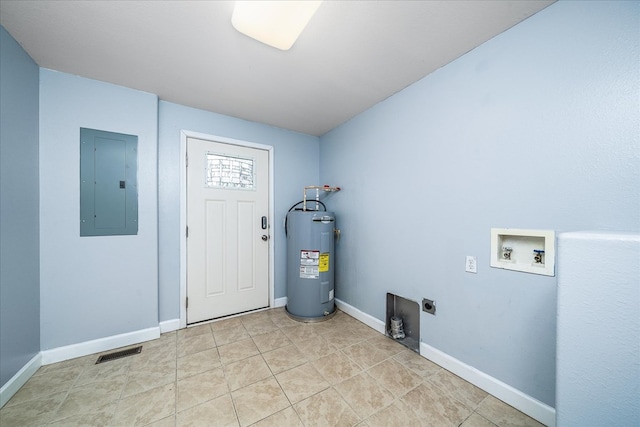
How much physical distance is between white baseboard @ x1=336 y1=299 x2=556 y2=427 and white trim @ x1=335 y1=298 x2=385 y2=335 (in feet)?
1.49

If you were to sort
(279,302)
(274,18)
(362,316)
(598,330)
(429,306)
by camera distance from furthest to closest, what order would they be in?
(279,302) → (362,316) → (429,306) → (274,18) → (598,330)

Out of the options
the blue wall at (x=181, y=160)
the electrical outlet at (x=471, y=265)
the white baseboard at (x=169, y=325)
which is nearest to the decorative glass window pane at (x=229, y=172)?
the blue wall at (x=181, y=160)

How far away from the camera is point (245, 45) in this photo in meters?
1.49

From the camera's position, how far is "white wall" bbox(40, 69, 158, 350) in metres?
1.71

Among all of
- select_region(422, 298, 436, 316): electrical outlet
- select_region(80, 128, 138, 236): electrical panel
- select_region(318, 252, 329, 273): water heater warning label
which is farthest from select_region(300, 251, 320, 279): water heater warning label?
select_region(80, 128, 138, 236): electrical panel

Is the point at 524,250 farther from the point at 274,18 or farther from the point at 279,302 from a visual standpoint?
the point at 279,302

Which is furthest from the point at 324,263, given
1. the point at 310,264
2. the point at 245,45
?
the point at 245,45

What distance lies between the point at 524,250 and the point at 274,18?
1945 mm

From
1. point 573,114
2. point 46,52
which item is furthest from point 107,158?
point 573,114

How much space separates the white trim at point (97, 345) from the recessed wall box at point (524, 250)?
291 cm

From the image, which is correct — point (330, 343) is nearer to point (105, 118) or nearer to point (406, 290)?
point (406, 290)

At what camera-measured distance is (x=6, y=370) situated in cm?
135

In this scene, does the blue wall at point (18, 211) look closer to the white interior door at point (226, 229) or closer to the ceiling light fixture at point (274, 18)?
the white interior door at point (226, 229)

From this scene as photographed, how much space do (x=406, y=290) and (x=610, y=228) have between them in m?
1.26
